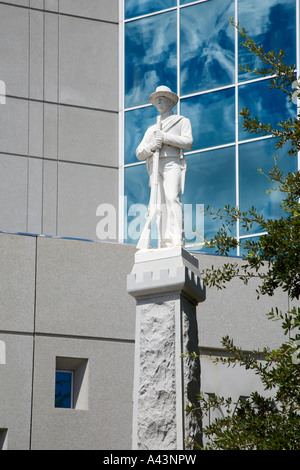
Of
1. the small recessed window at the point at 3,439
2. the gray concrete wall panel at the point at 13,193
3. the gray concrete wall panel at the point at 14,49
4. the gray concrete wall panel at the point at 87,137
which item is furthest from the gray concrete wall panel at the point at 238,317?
the gray concrete wall panel at the point at 14,49

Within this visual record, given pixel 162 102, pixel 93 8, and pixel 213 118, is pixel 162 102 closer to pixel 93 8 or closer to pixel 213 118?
pixel 213 118

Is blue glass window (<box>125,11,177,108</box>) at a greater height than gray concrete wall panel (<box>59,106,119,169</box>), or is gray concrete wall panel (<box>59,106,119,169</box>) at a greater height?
blue glass window (<box>125,11,177,108</box>)

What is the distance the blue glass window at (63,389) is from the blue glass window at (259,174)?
4729 mm

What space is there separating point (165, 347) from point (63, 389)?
4.34 metres

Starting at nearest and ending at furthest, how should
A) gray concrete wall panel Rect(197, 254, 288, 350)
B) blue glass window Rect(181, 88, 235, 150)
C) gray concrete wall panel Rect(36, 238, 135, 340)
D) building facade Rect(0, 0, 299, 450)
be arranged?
gray concrete wall panel Rect(36, 238, 135, 340) → gray concrete wall panel Rect(197, 254, 288, 350) → building facade Rect(0, 0, 299, 450) → blue glass window Rect(181, 88, 235, 150)

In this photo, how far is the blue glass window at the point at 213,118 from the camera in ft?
55.2

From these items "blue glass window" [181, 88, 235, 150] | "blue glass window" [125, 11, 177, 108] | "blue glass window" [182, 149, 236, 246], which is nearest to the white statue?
"blue glass window" [182, 149, 236, 246]

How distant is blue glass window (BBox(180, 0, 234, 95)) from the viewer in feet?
56.0

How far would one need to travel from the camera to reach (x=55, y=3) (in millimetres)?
17906

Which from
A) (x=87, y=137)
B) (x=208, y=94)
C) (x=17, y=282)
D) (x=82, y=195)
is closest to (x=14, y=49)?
(x=87, y=137)

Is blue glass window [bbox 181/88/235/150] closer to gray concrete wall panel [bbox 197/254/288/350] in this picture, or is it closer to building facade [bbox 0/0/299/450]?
building facade [bbox 0/0/299/450]

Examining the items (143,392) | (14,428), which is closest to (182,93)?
(14,428)

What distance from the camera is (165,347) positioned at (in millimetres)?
9180

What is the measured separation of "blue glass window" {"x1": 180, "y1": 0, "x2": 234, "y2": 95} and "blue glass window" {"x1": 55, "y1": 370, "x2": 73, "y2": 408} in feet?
22.2
